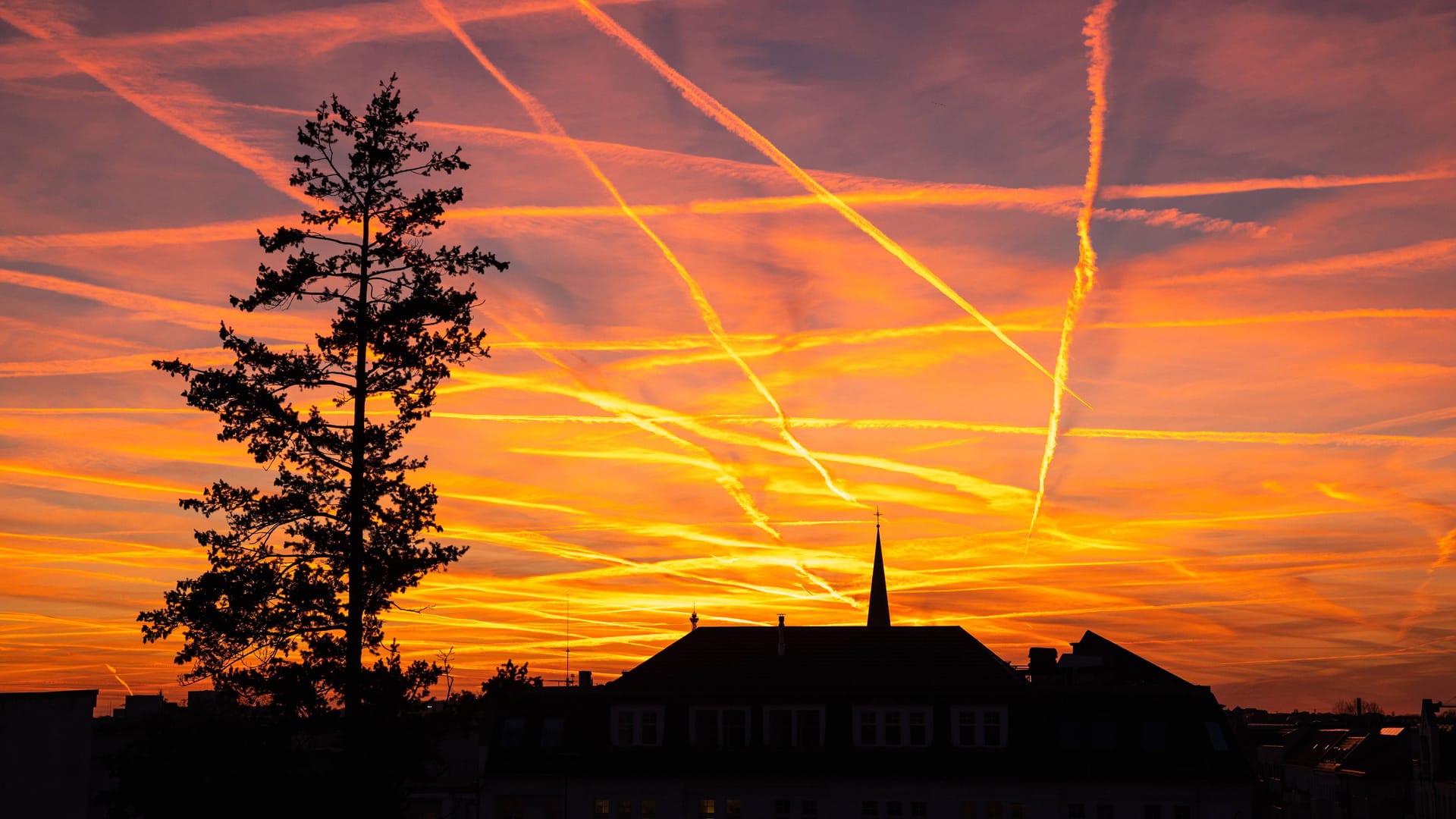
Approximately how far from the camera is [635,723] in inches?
2940

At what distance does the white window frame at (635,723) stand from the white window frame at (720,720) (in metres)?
1.47

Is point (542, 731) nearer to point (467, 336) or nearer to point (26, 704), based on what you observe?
point (26, 704)

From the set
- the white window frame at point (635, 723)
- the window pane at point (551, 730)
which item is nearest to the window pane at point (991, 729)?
the white window frame at point (635, 723)

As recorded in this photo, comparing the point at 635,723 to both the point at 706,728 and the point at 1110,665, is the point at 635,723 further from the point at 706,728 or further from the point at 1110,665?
the point at 1110,665

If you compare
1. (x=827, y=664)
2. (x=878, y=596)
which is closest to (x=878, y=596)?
(x=878, y=596)

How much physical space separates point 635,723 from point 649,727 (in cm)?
78

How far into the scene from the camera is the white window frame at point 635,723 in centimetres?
7431

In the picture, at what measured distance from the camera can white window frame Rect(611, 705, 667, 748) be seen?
74.3 metres

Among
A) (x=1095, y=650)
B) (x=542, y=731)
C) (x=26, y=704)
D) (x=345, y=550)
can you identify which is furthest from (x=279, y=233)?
(x=1095, y=650)

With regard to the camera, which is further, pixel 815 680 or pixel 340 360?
pixel 815 680

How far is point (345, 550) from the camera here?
35.4 metres

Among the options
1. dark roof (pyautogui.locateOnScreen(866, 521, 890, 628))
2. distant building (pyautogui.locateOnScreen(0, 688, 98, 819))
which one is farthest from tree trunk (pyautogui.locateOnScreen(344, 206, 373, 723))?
dark roof (pyautogui.locateOnScreen(866, 521, 890, 628))

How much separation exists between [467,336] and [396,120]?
6.18 meters

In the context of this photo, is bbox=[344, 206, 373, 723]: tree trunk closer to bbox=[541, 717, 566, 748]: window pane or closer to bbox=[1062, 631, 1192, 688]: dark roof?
bbox=[541, 717, 566, 748]: window pane
